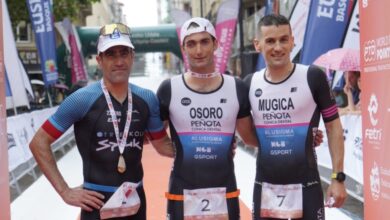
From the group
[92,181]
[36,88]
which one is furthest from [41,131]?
[36,88]

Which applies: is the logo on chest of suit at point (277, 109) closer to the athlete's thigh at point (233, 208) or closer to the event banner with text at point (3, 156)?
the athlete's thigh at point (233, 208)

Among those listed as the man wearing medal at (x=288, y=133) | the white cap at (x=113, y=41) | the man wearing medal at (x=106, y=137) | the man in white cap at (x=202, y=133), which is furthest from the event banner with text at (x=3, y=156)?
the man wearing medal at (x=288, y=133)

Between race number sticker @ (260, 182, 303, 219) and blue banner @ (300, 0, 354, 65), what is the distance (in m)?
6.74

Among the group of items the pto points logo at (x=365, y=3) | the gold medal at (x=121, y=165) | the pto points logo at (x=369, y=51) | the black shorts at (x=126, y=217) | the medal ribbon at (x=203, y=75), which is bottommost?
the black shorts at (x=126, y=217)

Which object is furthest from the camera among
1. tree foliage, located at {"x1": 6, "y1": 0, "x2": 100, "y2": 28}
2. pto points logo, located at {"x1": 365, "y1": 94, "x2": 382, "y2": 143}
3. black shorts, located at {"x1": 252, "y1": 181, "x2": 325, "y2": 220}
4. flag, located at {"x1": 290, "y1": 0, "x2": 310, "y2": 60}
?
tree foliage, located at {"x1": 6, "y1": 0, "x2": 100, "y2": 28}

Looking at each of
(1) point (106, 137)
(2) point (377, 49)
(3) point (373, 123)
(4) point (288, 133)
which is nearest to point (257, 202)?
(4) point (288, 133)

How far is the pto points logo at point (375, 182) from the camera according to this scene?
3.56 metres

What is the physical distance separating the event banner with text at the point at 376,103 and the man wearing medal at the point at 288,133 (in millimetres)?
264

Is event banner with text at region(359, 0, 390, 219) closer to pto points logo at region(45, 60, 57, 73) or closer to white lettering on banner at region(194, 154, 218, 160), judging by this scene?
white lettering on banner at region(194, 154, 218, 160)

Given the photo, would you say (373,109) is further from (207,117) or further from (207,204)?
(207,204)

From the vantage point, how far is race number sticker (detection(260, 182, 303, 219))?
11.2 feet

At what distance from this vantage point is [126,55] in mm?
3219

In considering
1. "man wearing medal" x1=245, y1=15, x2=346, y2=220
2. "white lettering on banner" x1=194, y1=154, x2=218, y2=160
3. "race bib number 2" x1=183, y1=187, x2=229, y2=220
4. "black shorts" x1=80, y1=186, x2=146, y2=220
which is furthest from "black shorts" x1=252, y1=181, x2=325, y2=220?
"black shorts" x1=80, y1=186, x2=146, y2=220

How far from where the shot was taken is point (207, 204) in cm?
328
